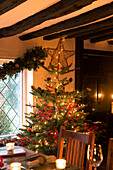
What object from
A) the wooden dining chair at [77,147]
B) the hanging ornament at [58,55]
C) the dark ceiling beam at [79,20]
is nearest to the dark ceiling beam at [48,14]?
the dark ceiling beam at [79,20]

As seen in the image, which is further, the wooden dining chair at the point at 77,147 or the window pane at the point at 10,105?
the window pane at the point at 10,105

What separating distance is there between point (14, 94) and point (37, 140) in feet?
3.58

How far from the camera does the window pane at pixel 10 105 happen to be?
4.92 metres

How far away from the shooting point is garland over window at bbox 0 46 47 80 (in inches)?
179

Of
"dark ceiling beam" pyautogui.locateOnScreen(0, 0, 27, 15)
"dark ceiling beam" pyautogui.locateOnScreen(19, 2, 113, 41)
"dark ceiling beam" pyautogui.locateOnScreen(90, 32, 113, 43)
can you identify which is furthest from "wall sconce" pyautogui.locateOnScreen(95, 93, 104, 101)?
"dark ceiling beam" pyautogui.locateOnScreen(0, 0, 27, 15)

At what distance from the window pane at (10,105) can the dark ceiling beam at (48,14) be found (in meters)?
0.94

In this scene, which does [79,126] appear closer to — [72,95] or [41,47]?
[72,95]

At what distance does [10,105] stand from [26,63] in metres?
0.84

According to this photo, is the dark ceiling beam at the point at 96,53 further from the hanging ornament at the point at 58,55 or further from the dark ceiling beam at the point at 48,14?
the dark ceiling beam at the point at 48,14

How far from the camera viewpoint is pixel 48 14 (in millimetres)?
3232

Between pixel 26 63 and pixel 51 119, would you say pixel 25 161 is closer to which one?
pixel 51 119

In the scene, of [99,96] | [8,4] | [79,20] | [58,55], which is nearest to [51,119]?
[58,55]

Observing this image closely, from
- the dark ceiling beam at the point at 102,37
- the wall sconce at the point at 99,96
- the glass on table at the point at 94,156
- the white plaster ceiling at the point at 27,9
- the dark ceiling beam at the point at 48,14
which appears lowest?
the glass on table at the point at 94,156

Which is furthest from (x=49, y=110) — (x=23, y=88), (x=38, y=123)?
(x=23, y=88)
